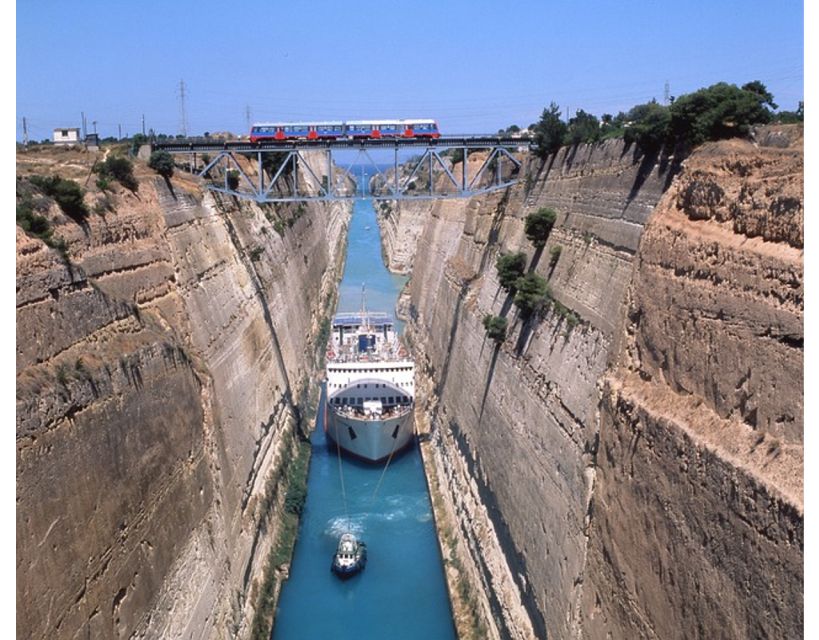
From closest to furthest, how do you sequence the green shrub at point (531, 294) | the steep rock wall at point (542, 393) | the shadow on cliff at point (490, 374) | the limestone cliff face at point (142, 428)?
the limestone cliff face at point (142, 428) < the steep rock wall at point (542, 393) < the green shrub at point (531, 294) < the shadow on cliff at point (490, 374)


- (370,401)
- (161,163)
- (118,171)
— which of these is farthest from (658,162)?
(370,401)

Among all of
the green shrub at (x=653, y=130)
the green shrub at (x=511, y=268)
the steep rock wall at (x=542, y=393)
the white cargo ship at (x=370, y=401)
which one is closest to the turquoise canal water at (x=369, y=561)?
the white cargo ship at (x=370, y=401)

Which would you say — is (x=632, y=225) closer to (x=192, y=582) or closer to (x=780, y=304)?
(x=780, y=304)

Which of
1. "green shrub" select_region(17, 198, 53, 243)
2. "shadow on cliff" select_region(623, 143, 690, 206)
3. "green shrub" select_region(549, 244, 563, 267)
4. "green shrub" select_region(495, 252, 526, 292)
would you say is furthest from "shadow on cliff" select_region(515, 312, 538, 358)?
"green shrub" select_region(17, 198, 53, 243)

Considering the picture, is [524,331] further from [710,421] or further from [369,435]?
[710,421]

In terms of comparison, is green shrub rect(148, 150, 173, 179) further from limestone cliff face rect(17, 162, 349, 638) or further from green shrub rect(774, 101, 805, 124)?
green shrub rect(774, 101, 805, 124)

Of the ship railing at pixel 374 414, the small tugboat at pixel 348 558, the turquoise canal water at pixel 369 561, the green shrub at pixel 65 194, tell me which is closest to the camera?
the green shrub at pixel 65 194

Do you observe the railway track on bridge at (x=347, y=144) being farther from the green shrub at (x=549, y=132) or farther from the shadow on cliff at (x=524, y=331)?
the shadow on cliff at (x=524, y=331)
